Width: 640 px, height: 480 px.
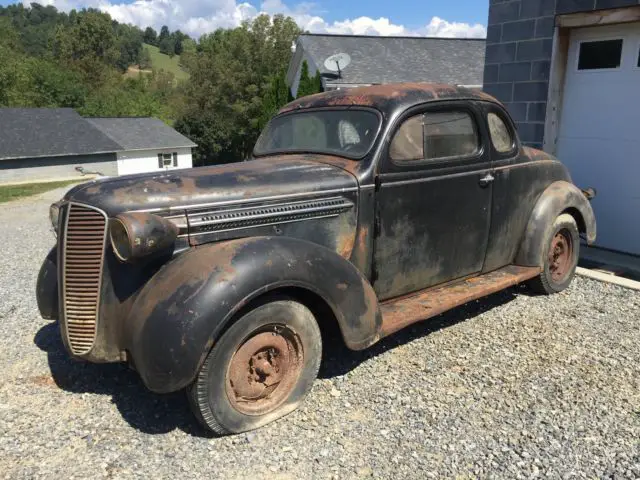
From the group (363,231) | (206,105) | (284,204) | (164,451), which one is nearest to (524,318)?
(363,231)

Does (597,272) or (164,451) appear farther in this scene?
(597,272)

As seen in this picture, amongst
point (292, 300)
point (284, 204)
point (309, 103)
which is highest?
point (309, 103)

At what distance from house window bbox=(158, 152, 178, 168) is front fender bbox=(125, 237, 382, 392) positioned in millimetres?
35709

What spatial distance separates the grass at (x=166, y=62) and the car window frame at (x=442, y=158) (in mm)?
94848

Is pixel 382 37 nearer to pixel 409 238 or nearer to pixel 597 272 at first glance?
pixel 597 272

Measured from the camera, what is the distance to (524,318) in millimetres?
4598

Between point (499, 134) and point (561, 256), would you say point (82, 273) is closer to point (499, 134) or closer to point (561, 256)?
point (499, 134)

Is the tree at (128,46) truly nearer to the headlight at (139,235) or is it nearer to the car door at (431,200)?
the car door at (431,200)

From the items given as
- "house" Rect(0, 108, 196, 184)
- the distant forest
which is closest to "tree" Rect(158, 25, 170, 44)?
the distant forest

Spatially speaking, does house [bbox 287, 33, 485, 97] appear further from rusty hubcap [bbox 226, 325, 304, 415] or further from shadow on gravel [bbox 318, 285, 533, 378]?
rusty hubcap [bbox 226, 325, 304, 415]

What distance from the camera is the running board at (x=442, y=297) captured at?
3648 mm

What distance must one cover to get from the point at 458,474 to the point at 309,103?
2.99 m

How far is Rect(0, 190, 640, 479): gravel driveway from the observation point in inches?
109

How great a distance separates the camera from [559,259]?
5.21 metres
